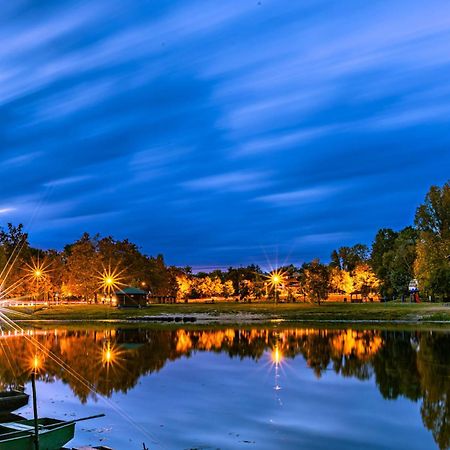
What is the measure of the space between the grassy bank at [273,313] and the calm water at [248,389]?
74.0 ft

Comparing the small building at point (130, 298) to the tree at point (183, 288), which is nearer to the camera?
the small building at point (130, 298)

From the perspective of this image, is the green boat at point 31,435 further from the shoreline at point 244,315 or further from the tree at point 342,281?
the tree at point 342,281

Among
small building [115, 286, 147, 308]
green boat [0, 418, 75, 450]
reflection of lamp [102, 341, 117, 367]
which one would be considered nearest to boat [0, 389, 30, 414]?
green boat [0, 418, 75, 450]

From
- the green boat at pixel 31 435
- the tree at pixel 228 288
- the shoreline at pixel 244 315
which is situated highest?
the tree at pixel 228 288

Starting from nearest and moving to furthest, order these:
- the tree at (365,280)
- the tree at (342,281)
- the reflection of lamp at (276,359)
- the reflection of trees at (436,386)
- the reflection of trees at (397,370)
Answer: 1. the reflection of trees at (436,386)
2. the reflection of trees at (397,370)
3. the reflection of lamp at (276,359)
4. the tree at (365,280)
5. the tree at (342,281)

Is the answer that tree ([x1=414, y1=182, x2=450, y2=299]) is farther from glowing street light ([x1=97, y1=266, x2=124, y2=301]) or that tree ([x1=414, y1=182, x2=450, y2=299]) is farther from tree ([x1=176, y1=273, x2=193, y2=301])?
tree ([x1=176, y1=273, x2=193, y2=301])

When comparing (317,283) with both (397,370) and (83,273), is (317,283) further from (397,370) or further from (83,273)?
(397,370)

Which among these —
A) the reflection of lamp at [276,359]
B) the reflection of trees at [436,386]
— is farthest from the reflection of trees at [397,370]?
the reflection of lamp at [276,359]

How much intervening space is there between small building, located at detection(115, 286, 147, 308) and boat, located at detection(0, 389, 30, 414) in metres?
92.1

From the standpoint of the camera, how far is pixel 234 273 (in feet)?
648

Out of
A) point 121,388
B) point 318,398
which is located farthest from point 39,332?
point 318,398

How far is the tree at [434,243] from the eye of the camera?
88000 millimetres

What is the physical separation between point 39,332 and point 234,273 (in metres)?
123

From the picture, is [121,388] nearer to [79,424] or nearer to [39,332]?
[79,424]
